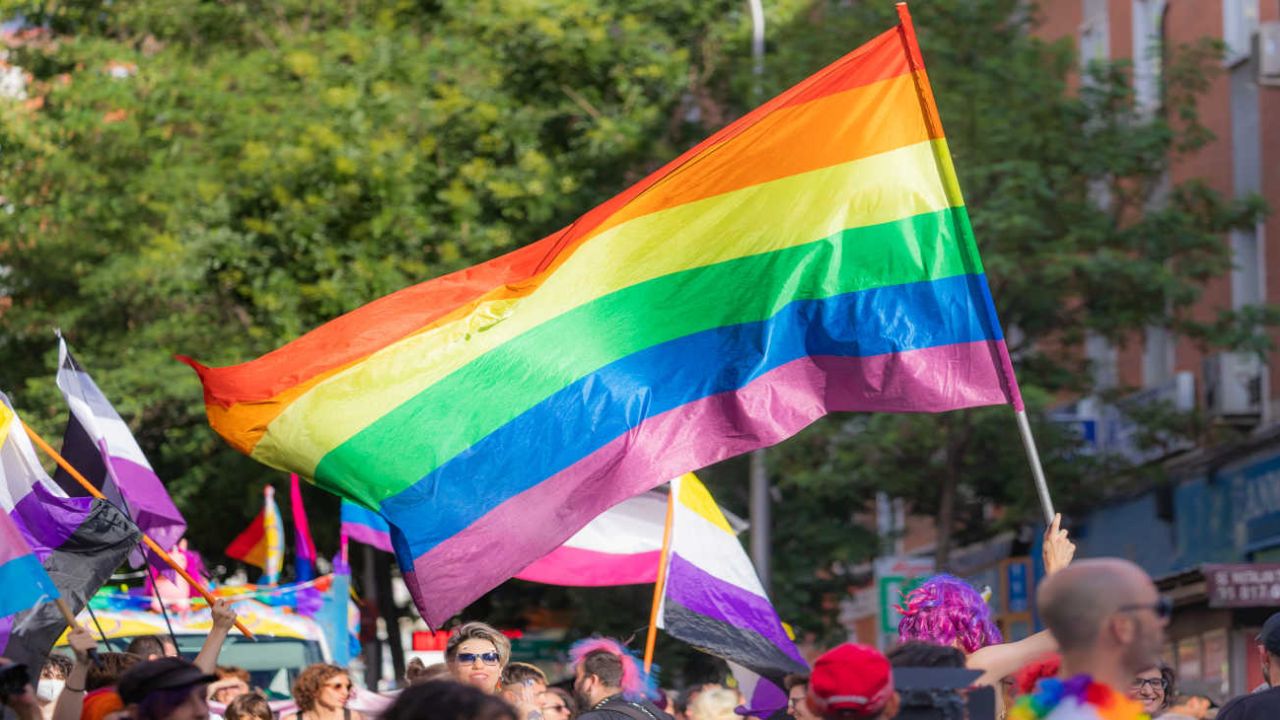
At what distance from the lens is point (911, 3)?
21203 mm

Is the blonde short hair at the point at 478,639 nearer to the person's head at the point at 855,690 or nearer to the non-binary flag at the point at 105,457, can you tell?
the non-binary flag at the point at 105,457

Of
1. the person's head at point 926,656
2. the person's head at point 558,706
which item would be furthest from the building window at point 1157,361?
the person's head at point 926,656

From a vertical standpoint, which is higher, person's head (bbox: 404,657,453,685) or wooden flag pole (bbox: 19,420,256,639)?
wooden flag pole (bbox: 19,420,256,639)

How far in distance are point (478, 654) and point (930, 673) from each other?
3.75 metres

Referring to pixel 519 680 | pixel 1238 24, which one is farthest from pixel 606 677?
pixel 1238 24

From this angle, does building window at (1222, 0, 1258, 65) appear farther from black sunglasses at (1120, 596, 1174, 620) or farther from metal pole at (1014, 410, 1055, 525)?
black sunglasses at (1120, 596, 1174, 620)

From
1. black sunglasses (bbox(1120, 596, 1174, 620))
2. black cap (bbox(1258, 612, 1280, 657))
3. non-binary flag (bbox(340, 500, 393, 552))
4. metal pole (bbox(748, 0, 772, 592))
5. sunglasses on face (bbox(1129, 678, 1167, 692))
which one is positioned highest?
metal pole (bbox(748, 0, 772, 592))

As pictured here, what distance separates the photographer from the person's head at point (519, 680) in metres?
9.02

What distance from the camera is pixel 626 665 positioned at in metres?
8.65

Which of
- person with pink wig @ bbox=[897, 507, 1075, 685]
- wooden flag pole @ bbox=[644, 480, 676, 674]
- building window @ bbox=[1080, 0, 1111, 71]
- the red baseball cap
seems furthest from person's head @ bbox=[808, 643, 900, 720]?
building window @ bbox=[1080, 0, 1111, 71]

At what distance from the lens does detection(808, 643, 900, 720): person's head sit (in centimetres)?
476

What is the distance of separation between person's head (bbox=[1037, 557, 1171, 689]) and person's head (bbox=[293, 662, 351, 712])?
5.18m

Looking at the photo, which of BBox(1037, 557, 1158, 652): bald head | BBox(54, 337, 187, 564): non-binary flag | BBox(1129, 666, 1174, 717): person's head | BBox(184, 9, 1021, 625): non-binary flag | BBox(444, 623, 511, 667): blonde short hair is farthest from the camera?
BBox(54, 337, 187, 564): non-binary flag

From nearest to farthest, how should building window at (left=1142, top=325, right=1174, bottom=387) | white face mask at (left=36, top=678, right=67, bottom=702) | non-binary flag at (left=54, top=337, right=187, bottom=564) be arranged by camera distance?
white face mask at (left=36, top=678, right=67, bottom=702) < non-binary flag at (left=54, top=337, right=187, bottom=564) < building window at (left=1142, top=325, right=1174, bottom=387)
